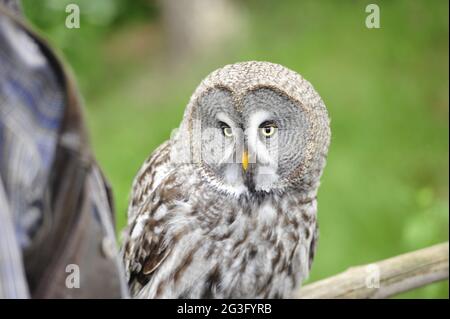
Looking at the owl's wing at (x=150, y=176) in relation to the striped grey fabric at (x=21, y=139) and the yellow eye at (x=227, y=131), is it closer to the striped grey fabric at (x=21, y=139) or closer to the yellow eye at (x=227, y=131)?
the yellow eye at (x=227, y=131)

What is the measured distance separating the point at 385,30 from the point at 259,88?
1.37 metres

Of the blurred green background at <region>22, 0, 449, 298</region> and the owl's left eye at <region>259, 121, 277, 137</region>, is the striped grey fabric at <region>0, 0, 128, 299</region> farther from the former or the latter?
the blurred green background at <region>22, 0, 449, 298</region>

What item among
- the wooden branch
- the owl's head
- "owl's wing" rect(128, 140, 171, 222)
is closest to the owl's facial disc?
the owl's head

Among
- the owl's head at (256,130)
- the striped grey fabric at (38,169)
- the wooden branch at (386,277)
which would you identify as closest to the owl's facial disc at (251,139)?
the owl's head at (256,130)

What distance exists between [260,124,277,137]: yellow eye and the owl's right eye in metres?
0.05

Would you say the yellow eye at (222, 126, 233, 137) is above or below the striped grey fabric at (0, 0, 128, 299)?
above

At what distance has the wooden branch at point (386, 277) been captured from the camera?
1462mm

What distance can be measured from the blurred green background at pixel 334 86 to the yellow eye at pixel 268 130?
0.35 m

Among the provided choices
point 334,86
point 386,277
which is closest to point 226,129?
point 386,277

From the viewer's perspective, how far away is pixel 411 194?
262 centimetres

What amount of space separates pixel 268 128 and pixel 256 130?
0.09 feet

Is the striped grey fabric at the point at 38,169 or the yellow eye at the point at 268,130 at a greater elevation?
the yellow eye at the point at 268,130

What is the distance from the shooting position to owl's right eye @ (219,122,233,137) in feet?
4.00
